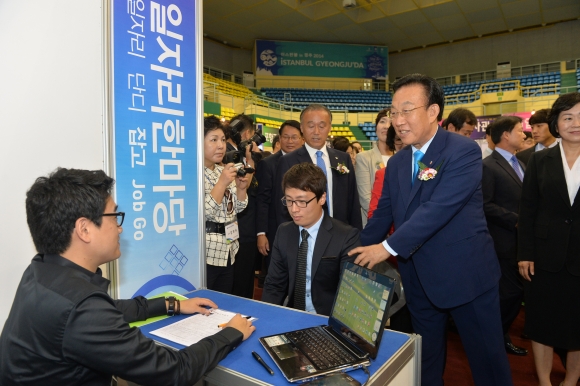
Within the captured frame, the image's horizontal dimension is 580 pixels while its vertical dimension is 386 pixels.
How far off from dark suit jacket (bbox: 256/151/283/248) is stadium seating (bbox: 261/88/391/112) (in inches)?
536

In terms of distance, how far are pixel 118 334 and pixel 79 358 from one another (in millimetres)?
102

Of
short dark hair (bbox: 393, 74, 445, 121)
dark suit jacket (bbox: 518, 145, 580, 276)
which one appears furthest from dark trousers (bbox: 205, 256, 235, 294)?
dark suit jacket (bbox: 518, 145, 580, 276)

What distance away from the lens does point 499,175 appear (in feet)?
9.09

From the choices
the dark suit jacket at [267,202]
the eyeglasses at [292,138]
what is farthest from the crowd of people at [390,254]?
the eyeglasses at [292,138]

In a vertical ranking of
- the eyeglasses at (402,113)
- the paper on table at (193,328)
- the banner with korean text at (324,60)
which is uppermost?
the banner with korean text at (324,60)

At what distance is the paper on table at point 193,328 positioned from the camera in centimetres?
137

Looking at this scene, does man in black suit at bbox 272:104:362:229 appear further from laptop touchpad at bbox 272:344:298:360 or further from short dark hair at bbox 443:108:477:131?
laptop touchpad at bbox 272:344:298:360

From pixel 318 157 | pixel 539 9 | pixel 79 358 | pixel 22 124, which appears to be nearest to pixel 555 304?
pixel 318 157

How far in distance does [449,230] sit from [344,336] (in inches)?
28.8

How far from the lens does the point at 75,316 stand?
3.12 feet

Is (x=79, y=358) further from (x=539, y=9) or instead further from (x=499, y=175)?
(x=539, y=9)

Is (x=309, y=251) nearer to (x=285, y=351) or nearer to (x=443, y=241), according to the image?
(x=443, y=241)

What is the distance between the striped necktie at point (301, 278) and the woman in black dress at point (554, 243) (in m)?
A: 1.31

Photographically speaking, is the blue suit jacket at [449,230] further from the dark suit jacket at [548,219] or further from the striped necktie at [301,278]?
the dark suit jacket at [548,219]
